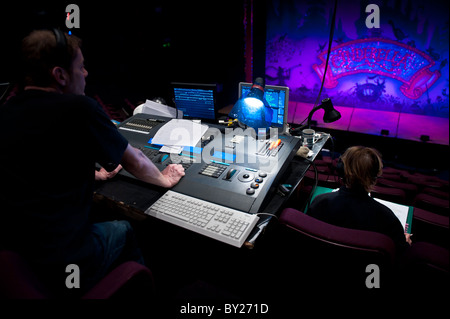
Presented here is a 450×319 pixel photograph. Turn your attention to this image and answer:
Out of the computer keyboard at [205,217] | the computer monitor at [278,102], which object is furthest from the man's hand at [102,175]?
the computer monitor at [278,102]

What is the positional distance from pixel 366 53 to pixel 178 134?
611 cm

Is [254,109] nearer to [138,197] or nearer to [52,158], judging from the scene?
[138,197]

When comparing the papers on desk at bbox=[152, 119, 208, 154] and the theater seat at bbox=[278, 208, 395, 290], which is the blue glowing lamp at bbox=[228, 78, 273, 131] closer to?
the papers on desk at bbox=[152, 119, 208, 154]

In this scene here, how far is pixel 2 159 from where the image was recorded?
1172mm

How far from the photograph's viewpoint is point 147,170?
66.9 inches

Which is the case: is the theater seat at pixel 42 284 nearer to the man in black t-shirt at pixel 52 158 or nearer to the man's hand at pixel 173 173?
the man in black t-shirt at pixel 52 158

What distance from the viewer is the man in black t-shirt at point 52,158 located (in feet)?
3.89

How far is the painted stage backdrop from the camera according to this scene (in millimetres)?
6012

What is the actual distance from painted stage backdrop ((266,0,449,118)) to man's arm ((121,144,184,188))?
5.54 metres

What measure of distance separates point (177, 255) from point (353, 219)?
142 cm

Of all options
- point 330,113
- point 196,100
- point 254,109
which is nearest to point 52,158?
point 254,109

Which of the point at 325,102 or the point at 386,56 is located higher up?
the point at 386,56
